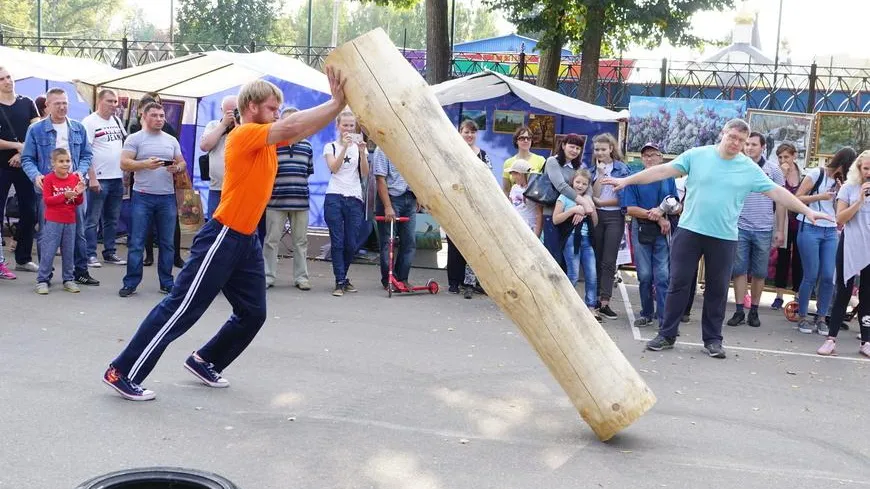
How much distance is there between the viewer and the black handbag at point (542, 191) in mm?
10742

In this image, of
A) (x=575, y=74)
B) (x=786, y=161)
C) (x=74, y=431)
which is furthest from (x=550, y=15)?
(x=74, y=431)

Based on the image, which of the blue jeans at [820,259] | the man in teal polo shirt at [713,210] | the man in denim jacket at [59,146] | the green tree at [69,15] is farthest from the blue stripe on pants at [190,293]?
the green tree at [69,15]

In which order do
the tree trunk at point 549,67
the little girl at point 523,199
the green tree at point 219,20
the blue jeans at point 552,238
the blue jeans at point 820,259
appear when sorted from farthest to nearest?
1. the green tree at point 219,20
2. the tree trunk at point 549,67
3. the little girl at point 523,199
4. the blue jeans at point 552,238
5. the blue jeans at point 820,259

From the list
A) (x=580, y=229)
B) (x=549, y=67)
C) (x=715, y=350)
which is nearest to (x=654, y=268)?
(x=580, y=229)

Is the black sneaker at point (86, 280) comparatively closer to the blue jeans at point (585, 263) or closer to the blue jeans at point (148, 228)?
the blue jeans at point (148, 228)

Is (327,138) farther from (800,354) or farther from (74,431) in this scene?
(74,431)

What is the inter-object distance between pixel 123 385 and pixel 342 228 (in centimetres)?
538

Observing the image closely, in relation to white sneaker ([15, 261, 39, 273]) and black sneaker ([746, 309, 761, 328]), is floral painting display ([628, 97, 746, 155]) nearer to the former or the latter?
black sneaker ([746, 309, 761, 328])

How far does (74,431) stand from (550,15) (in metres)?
14.8

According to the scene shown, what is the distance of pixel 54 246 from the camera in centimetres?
1016

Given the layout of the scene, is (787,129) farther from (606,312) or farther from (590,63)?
(590,63)

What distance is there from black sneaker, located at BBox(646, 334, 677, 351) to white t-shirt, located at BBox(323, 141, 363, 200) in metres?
3.93

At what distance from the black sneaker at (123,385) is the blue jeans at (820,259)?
7.13 metres

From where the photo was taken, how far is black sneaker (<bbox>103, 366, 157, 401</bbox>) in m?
6.19
